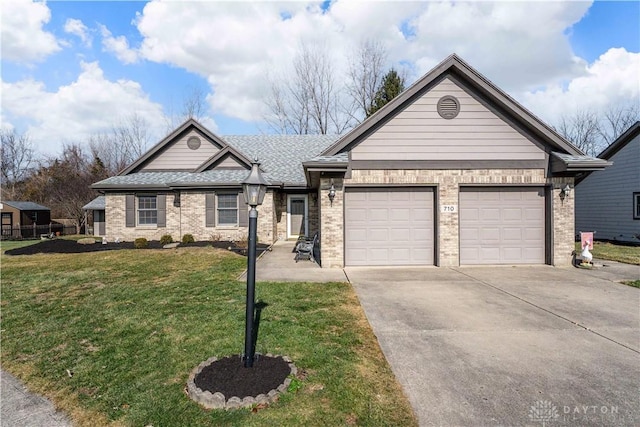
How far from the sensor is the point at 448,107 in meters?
9.80

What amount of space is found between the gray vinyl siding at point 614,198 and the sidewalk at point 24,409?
2188 cm

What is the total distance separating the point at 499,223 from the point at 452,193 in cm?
176

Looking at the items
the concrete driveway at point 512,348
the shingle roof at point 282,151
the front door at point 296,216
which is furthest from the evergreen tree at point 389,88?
the concrete driveway at point 512,348

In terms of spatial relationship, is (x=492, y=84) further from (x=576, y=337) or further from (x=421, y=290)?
(x=576, y=337)

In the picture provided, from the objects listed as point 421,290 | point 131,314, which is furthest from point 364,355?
point 131,314

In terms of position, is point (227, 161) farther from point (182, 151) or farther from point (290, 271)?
point (290, 271)

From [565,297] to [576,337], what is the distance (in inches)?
94.8

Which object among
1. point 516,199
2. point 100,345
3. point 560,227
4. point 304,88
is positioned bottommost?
point 100,345

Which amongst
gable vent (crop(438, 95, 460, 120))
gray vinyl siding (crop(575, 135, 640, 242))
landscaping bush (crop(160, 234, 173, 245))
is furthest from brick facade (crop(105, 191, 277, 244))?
gray vinyl siding (crop(575, 135, 640, 242))

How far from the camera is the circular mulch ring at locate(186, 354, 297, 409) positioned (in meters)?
3.10

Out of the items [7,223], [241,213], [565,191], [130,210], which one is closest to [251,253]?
[565,191]

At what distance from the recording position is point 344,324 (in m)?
5.11

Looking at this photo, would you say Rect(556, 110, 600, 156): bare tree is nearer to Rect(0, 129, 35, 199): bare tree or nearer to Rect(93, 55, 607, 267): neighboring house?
Rect(93, 55, 607, 267): neighboring house

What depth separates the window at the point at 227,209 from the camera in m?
16.2
